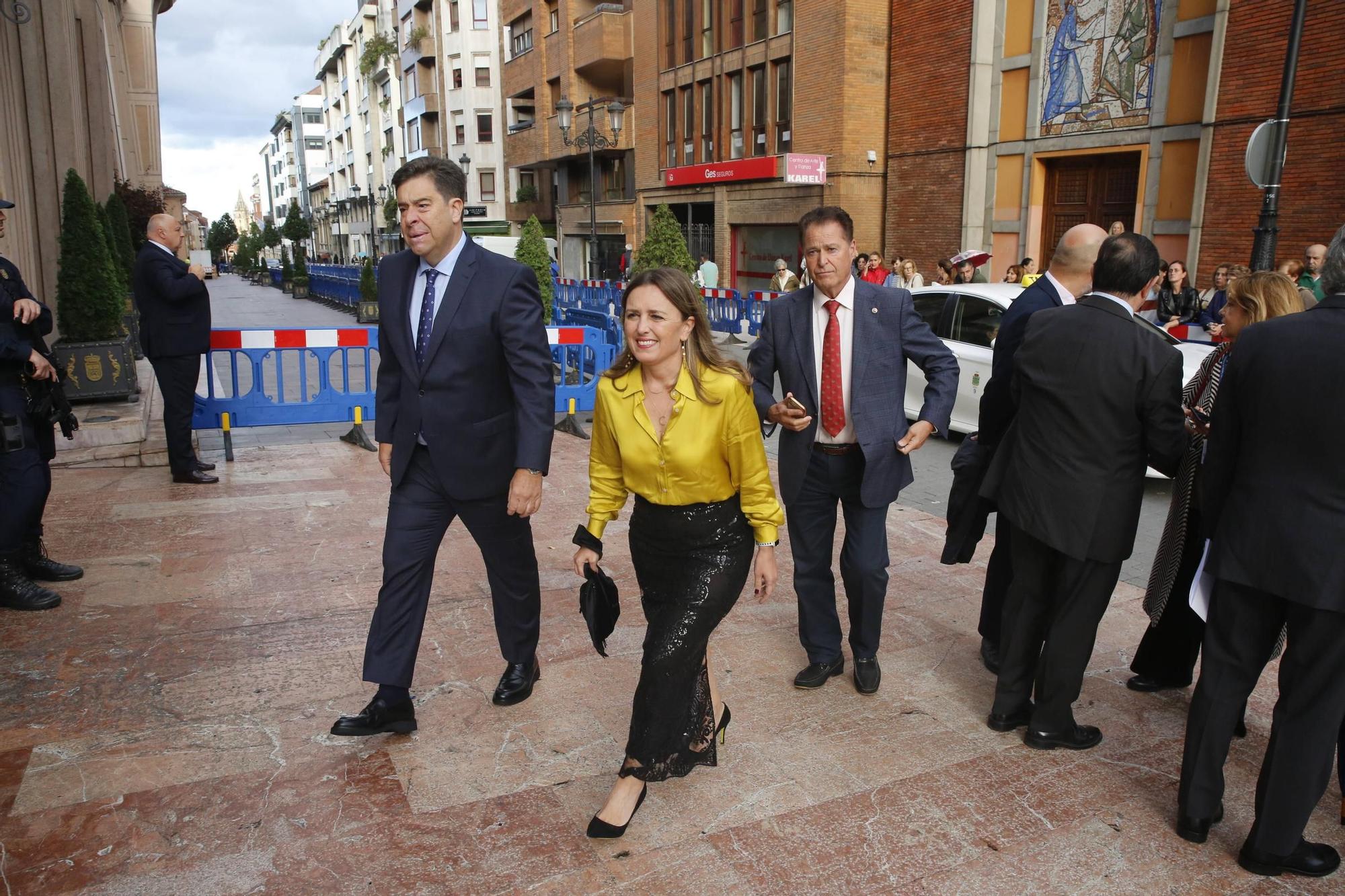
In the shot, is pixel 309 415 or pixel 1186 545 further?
pixel 309 415

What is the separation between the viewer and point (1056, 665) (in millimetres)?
3471

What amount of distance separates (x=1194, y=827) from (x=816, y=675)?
1.48 meters

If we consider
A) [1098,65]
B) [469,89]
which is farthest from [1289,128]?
[469,89]

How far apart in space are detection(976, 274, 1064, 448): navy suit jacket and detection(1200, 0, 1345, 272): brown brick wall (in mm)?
12594

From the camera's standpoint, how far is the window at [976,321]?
893cm

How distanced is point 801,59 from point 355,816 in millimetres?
24515

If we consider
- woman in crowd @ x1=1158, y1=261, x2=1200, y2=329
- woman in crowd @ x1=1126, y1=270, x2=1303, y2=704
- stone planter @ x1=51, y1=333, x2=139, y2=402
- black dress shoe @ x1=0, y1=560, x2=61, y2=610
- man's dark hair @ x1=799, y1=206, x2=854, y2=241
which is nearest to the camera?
woman in crowd @ x1=1126, y1=270, x2=1303, y2=704

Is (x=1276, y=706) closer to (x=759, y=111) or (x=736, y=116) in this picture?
(x=759, y=111)

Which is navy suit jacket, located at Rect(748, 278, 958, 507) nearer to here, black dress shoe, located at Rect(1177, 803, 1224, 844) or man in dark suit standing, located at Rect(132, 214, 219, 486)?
black dress shoe, located at Rect(1177, 803, 1224, 844)

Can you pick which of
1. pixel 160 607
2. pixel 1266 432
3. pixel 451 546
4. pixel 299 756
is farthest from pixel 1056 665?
pixel 160 607

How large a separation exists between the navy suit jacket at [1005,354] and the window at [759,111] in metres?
23.9

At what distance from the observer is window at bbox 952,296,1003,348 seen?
8.93 m

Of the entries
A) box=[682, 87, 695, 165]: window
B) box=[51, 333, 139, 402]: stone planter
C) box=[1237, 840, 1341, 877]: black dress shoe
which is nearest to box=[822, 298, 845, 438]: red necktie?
box=[1237, 840, 1341, 877]: black dress shoe

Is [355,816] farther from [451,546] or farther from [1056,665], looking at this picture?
[451,546]
